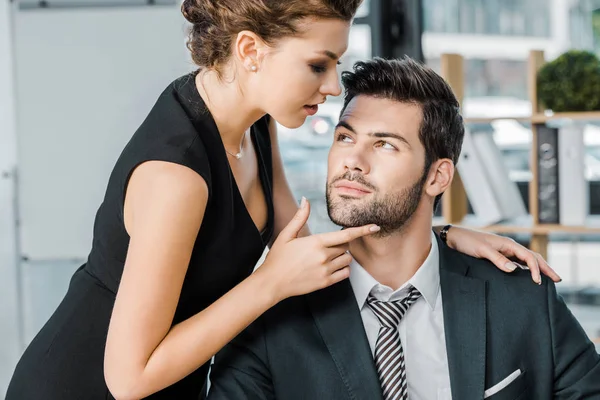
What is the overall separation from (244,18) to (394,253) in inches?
27.6

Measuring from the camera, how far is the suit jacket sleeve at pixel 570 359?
1.77 meters

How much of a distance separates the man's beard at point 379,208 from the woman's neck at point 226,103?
27 cm

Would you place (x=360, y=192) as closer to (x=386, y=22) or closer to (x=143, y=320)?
(x=143, y=320)

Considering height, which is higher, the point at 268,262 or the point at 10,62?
the point at 10,62

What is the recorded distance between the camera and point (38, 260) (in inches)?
132

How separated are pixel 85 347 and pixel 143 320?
0.93 ft

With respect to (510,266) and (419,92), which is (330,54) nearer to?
(419,92)

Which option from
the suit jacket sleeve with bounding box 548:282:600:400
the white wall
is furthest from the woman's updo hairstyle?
the white wall

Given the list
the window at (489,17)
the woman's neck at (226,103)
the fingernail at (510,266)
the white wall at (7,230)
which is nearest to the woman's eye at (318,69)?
the woman's neck at (226,103)

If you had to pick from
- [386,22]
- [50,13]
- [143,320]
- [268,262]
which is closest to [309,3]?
[268,262]

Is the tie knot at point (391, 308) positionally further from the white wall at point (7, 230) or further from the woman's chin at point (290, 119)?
the white wall at point (7, 230)

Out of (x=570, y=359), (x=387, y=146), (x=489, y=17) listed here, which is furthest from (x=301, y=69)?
(x=489, y=17)

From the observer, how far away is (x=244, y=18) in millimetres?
1487

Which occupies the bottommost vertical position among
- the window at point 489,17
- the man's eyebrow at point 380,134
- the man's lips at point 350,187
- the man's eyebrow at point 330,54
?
the man's lips at point 350,187
